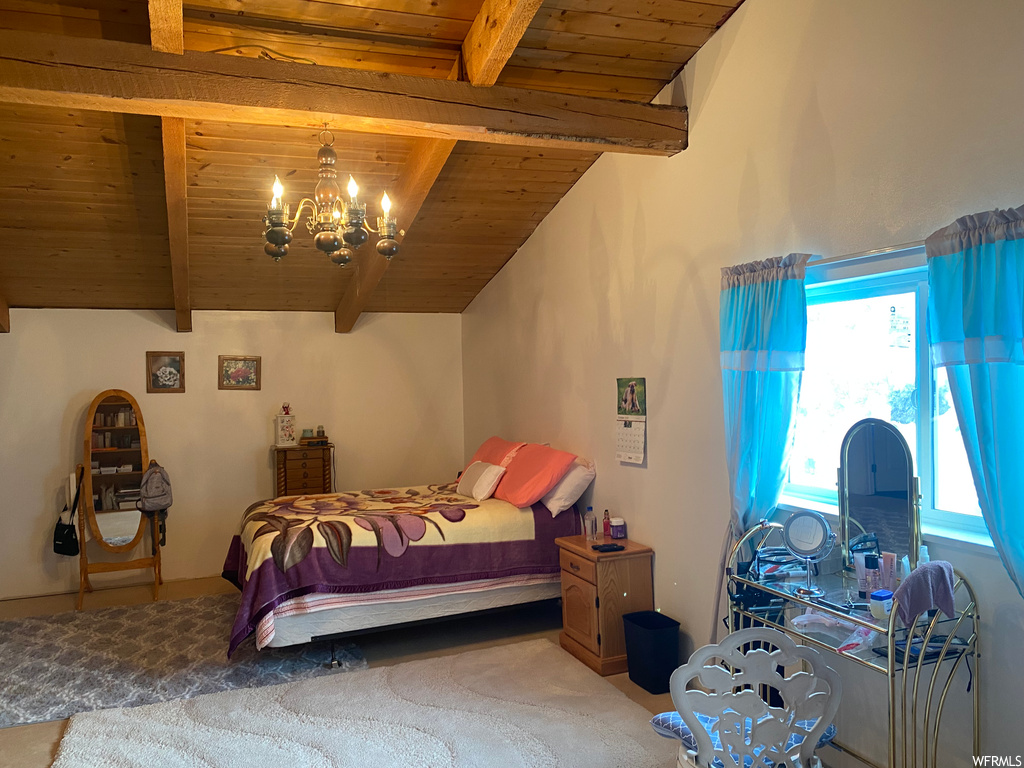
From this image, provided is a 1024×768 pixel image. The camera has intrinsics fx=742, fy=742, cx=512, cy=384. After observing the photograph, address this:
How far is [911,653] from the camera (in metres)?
2.27

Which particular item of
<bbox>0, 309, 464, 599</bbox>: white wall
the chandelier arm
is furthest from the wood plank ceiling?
<bbox>0, 309, 464, 599</bbox>: white wall

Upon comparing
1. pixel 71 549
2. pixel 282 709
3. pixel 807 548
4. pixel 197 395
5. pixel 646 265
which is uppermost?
pixel 646 265

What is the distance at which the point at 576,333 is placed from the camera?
4750 mm

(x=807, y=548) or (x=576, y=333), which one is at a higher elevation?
(x=576, y=333)

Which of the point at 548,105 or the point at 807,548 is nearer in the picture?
the point at 807,548

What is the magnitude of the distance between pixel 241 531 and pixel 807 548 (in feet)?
11.3

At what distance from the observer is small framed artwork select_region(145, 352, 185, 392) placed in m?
5.82

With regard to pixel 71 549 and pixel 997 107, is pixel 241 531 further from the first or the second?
pixel 997 107

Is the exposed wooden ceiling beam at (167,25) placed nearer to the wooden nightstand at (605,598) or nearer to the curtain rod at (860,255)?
the curtain rod at (860,255)

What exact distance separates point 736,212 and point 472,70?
1.33 metres

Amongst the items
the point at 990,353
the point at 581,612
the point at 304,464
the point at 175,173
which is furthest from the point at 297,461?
the point at 990,353

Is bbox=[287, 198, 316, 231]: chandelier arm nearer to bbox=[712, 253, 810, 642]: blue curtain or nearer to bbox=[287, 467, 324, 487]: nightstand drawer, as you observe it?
bbox=[712, 253, 810, 642]: blue curtain

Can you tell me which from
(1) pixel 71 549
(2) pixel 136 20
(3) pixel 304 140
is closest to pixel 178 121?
(2) pixel 136 20

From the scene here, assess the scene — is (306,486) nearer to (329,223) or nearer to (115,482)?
(115,482)
